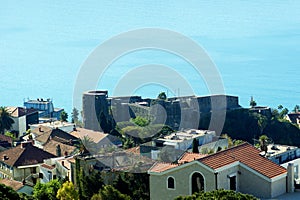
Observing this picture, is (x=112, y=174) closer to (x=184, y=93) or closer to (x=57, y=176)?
(x=57, y=176)

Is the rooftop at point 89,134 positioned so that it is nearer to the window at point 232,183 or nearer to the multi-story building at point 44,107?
the window at point 232,183

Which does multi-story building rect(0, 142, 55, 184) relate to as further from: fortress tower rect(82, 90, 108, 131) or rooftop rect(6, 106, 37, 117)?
rooftop rect(6, 106, 37, 117)

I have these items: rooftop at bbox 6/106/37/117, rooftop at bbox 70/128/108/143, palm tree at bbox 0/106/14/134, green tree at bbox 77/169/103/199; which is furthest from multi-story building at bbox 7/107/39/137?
green tree at bbox 77/169/103/199

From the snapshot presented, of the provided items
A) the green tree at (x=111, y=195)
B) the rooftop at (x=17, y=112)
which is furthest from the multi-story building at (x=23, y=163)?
the rooftop at (x=17, y=112)

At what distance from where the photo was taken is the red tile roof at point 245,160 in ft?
37.2

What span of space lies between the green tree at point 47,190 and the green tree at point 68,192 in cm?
64

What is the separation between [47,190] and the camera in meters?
16.0

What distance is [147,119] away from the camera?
80.0 feet

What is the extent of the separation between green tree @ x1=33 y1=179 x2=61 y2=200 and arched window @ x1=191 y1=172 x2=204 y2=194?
5.21 metres

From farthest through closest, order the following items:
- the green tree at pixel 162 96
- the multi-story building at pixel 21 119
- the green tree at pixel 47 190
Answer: the multi-story building at pixel 21 119, the green tree at pixel 162 96, the green tree at pixel 47 190

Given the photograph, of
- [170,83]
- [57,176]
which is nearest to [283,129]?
[170,83]

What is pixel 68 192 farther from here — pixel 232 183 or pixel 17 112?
pixel 17 112

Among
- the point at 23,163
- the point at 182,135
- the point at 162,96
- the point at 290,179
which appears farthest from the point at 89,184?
the point at 162,96

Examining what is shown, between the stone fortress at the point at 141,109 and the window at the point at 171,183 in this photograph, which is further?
the stone fortress at the point at 141,109
